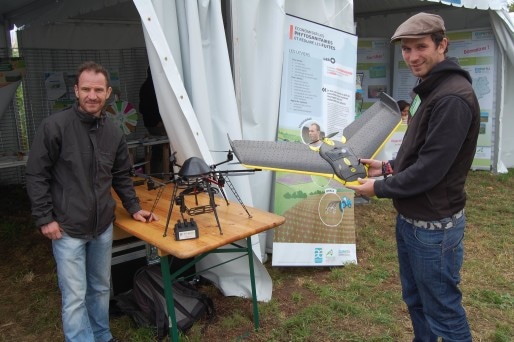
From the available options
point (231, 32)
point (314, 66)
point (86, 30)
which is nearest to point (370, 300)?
point (314, 66)

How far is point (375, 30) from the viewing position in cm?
682

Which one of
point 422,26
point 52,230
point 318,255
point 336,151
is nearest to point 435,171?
point 336,151

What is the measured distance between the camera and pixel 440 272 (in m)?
1.63

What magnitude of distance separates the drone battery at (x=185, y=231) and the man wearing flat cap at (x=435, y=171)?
29.7 inches

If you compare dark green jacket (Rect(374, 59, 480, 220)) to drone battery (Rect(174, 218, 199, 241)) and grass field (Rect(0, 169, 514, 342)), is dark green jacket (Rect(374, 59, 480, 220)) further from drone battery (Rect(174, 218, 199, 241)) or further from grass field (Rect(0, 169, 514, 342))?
grass field (Rect(0, 169, 514, 342))

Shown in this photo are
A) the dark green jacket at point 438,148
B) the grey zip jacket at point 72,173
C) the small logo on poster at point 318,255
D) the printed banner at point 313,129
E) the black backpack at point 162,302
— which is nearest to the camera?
the dark green jacket at point 438,148

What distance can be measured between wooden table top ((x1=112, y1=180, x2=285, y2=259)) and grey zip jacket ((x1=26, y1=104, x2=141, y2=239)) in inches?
8.6

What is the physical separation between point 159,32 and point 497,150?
5413mm

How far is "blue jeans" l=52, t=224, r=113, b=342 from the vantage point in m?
1.99

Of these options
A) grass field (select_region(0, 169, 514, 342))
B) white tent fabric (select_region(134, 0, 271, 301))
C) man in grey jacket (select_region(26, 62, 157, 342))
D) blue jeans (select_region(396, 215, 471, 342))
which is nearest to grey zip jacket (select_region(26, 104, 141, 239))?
man in grey jacket (select_region(26, 62, 157, 342))

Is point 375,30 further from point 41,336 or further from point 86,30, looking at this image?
point 41,336

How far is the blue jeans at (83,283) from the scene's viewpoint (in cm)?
199

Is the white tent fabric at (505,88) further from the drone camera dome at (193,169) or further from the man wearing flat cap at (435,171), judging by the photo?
the drone camera dome at (193,169)

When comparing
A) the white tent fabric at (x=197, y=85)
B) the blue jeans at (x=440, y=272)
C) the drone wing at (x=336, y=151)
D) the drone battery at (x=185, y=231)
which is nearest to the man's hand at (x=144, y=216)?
the drone battery at (x=185, y=231)
